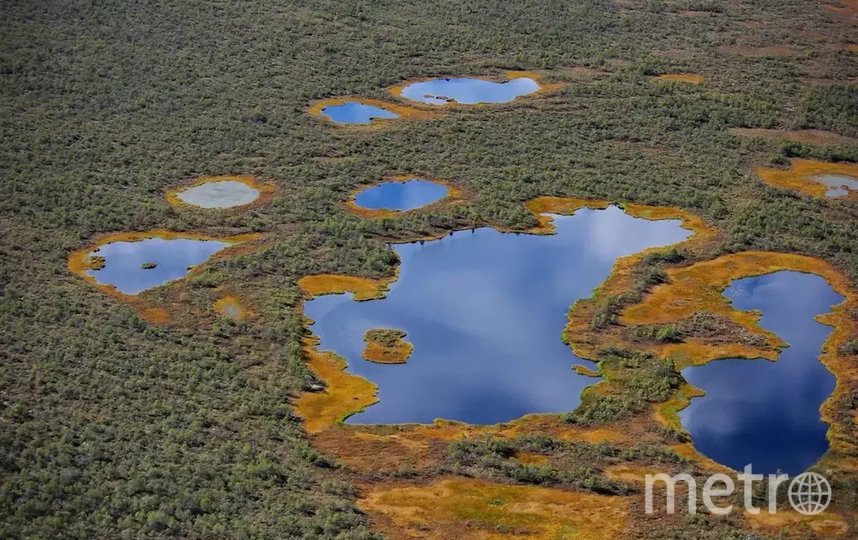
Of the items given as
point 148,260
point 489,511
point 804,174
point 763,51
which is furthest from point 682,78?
point 489,511

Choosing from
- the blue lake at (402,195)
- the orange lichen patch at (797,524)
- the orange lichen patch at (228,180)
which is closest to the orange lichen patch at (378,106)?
the blue lake at (402,195)

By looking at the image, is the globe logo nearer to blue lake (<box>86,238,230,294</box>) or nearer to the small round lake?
blue lake (<box>86,238,230,294</box>)

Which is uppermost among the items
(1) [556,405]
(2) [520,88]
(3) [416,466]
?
(2) [520,88]

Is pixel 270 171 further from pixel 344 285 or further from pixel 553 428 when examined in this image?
pixel 553 428

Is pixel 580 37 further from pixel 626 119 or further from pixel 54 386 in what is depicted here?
pixel 54 386

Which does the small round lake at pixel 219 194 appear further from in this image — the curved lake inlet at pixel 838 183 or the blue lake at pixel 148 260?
the curved lake inlet at pixel 838 183

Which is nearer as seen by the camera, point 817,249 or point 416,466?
point 416,466

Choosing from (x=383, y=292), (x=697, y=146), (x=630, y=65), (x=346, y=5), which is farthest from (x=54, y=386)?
(x=346, y=5)
